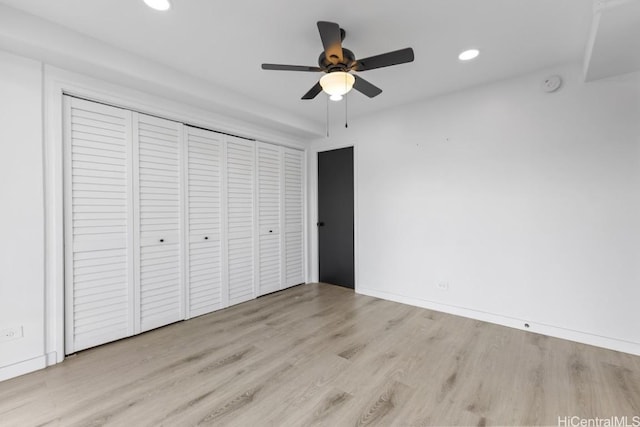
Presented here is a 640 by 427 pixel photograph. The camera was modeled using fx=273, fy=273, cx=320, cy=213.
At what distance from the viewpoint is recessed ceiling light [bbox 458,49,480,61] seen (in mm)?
2289

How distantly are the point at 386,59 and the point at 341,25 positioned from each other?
45 centimetres

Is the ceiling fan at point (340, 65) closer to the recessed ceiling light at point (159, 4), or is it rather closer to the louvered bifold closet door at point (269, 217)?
the recessed ceiling light at point (159, 4)

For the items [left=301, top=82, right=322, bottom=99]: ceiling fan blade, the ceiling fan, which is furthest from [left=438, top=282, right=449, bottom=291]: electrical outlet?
[left=301, top=82, right=322, bottom=99]: ceiling fan blade

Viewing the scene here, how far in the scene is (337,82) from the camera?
193 centimetres

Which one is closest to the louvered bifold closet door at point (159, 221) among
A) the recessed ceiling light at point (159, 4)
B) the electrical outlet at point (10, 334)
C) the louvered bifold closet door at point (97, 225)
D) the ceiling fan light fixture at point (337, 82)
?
the louvered bifold closet door at point (97, 225)

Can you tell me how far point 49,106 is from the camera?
7.05 ft

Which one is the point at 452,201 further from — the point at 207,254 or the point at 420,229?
the point at 207,254

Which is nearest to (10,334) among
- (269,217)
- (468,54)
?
(269,217)

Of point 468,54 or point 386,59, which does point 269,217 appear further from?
point 468,54

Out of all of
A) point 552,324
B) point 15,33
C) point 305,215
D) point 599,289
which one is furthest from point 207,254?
point 599,289

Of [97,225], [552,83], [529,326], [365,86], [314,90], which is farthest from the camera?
[529,326]

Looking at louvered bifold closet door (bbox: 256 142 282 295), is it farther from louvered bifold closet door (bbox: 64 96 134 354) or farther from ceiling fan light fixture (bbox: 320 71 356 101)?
ceiling fan light fixture (bbox: 320 71 356 101)

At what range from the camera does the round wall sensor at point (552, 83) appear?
2.50 m

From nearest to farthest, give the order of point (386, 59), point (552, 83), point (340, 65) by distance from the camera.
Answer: point (386, 59), point (340, 65), point (552, 83)
